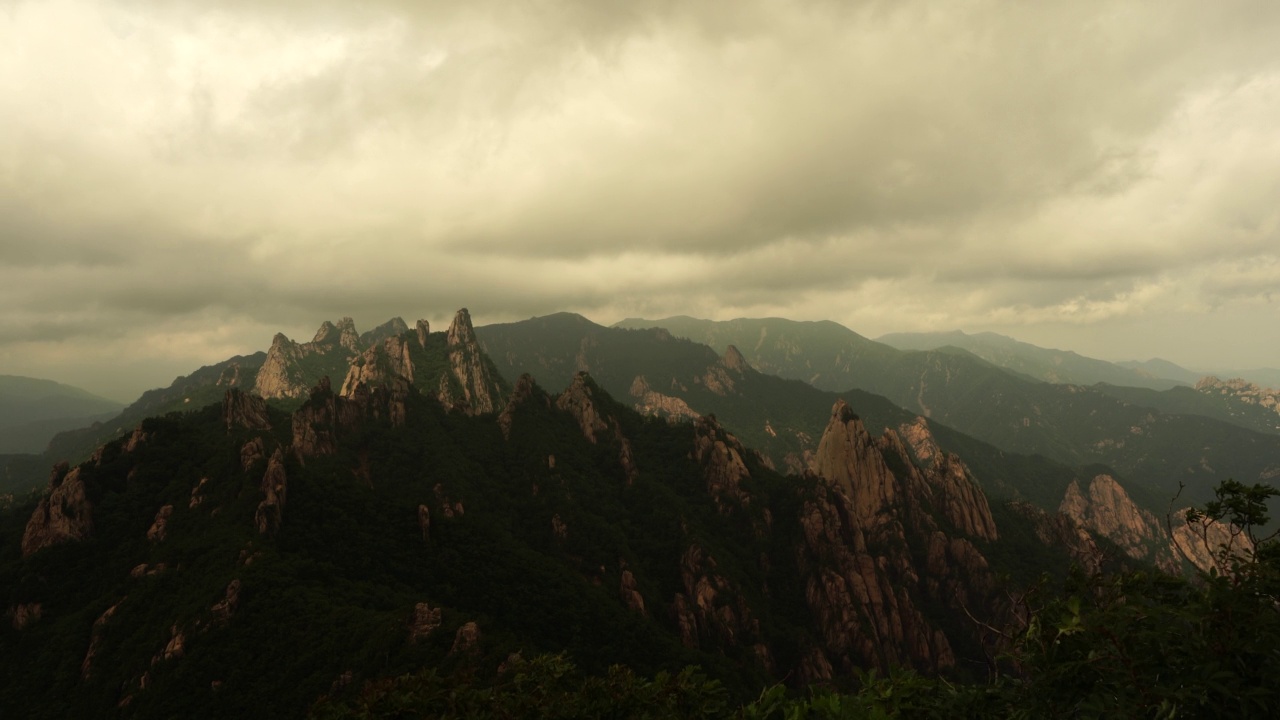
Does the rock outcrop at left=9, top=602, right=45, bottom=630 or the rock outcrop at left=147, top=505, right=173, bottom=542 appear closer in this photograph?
the rock outcrop at left=9, top=602, right=45, bottom=630

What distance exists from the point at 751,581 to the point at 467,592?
7060cm

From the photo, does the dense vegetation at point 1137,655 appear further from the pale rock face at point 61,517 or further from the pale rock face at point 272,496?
the pale rock face at point 61,517

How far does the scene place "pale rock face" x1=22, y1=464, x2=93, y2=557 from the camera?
86.8 meters

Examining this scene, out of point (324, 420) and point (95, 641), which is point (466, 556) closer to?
point (95, 641)

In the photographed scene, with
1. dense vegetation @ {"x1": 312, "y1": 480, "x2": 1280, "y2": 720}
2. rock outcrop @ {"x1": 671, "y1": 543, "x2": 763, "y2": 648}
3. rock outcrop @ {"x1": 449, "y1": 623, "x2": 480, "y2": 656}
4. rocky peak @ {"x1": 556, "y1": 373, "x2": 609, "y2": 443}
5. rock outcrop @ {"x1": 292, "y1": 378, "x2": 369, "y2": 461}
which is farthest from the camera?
rocky peak @ {"x1": 556, "y1": 373, "x2": 609, "y2": 443}

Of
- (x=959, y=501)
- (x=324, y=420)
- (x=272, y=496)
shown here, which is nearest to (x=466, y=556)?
(x=272, y=496)

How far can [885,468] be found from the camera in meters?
171

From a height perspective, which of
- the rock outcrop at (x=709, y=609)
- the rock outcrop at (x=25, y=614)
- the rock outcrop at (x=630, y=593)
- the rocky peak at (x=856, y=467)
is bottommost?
the rock outcrop at (x=709, y=609)

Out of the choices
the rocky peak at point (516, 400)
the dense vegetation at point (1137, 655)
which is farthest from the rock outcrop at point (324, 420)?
the dense vegetation at point (1137, 655)

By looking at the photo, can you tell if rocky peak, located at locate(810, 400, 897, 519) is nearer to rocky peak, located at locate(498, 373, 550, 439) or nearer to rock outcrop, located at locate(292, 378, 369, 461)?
rocky peak, located at locate(498, 373, 550, 439)

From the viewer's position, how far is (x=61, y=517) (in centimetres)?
8794

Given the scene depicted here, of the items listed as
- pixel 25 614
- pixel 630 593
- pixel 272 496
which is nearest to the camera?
pixel 25 614

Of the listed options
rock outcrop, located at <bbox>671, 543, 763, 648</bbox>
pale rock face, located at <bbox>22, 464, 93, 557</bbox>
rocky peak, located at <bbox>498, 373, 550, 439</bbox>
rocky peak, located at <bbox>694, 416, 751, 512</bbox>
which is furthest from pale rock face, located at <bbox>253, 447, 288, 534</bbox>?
rocky peak, located at <bbox>694, 416, 751, 512</bbox>

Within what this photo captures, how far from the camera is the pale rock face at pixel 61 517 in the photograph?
285ft
